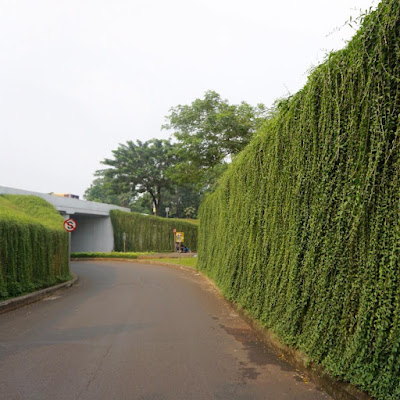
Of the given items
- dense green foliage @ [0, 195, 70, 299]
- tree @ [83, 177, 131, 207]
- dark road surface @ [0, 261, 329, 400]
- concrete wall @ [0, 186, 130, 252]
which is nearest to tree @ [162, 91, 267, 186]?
dense green foliage @ [0, 195, 70, 299]

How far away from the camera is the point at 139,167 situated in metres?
47.9

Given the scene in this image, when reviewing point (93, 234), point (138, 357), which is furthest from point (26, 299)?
point (93, 234)

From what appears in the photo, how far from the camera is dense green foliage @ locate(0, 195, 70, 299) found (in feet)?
32.8

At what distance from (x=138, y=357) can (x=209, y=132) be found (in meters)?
18.2

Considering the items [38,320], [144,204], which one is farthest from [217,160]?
[144,204]

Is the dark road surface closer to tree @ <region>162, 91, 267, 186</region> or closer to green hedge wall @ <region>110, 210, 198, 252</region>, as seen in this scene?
tree @ <region>162, 91, 267, 186</region>

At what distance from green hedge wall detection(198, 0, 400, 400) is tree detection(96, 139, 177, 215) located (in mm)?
41676

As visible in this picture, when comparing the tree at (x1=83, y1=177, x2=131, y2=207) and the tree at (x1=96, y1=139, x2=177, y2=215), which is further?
the tree at (x1=83, y1=177, x2=131, y2=207)

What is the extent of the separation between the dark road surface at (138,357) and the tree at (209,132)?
42.3 ft

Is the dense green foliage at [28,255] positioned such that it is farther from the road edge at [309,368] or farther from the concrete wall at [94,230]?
the concrete wall at [94,230]

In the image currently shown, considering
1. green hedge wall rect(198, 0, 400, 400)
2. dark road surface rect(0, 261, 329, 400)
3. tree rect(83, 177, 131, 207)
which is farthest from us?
tree rect(83, 177, 131, 207)

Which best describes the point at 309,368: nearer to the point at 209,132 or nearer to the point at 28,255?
the point at 28,255

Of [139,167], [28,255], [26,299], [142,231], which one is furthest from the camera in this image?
[139,167]

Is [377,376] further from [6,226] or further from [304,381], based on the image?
[6,226]
